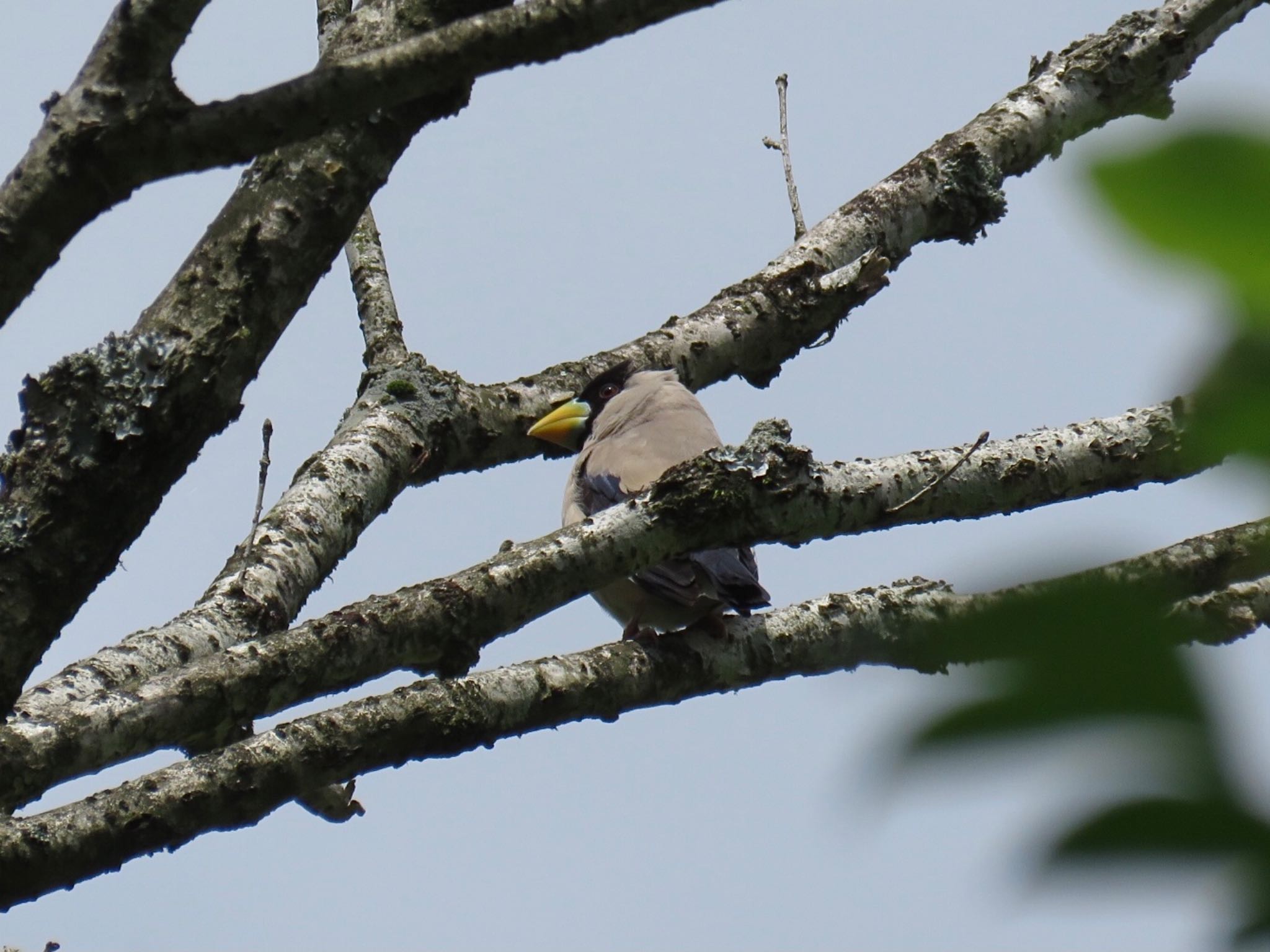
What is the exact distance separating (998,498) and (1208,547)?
1.77ft

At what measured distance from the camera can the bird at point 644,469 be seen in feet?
14.3

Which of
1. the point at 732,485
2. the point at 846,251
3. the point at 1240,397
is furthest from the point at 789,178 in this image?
the point at 1240,397

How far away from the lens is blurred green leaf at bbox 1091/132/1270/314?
0.49 meters

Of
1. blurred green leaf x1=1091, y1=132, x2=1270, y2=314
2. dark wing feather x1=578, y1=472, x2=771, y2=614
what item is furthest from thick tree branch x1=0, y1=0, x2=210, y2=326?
dark wing feather x1=578, y1=472, x2=771, y2=614

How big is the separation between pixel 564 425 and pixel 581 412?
0.43 m

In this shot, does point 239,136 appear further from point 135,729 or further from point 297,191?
point 135,729

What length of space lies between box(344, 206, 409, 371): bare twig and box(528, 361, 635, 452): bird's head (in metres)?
0.56

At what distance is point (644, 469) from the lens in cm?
580

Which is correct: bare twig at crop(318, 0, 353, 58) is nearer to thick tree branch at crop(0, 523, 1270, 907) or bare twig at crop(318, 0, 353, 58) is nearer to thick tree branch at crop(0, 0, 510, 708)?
thick tree branch at crop(0, 0, 510, 708)

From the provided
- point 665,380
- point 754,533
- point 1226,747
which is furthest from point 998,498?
point 1226,747

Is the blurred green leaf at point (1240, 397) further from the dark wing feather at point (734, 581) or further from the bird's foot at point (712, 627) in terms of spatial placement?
the dark wing feather at point (734, 581)

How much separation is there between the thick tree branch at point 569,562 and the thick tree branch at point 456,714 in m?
0.13

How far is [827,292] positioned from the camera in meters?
4.66

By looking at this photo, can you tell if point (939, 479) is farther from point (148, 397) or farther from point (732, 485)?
point (148, 397)
